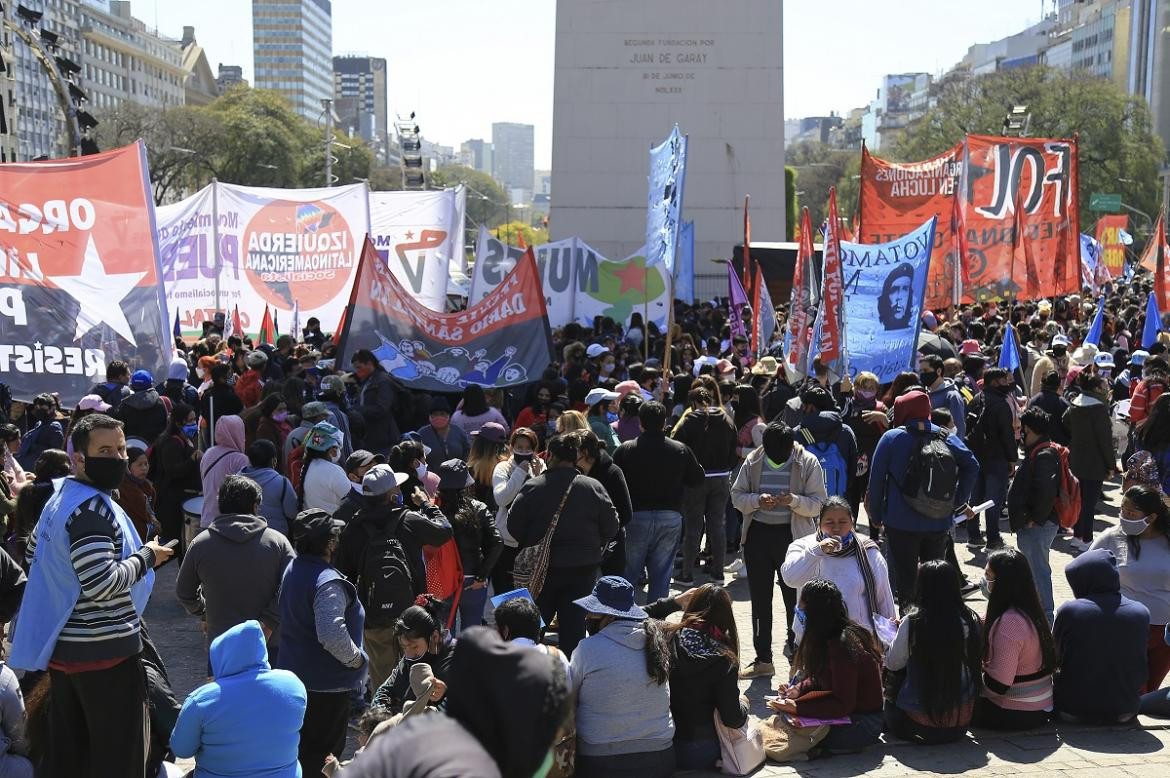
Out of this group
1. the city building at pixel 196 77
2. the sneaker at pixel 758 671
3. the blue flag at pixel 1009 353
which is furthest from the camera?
the city building at pixel 196 77

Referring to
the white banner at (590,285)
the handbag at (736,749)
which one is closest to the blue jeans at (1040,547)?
the handbag at (736,749)

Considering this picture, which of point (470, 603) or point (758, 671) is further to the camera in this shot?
point (758, 671)

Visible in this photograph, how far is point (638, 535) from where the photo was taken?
27.4 ft

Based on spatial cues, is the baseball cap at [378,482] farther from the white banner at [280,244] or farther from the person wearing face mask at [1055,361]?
the white banner at [280,244]

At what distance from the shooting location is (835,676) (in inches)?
241

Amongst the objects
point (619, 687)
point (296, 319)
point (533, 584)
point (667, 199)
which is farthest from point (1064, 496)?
point (296, 319)

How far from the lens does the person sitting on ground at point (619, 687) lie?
5.50 metres

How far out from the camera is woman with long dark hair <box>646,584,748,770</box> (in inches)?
228

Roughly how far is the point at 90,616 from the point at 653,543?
4.09 metres

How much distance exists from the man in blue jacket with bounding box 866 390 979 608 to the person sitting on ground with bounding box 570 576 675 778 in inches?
112

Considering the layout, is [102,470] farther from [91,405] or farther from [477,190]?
[477,190]

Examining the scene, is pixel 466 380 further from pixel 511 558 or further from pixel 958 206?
pixel 958 206

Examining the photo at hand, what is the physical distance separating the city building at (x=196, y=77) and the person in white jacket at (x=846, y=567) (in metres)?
160

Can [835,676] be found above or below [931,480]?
below
